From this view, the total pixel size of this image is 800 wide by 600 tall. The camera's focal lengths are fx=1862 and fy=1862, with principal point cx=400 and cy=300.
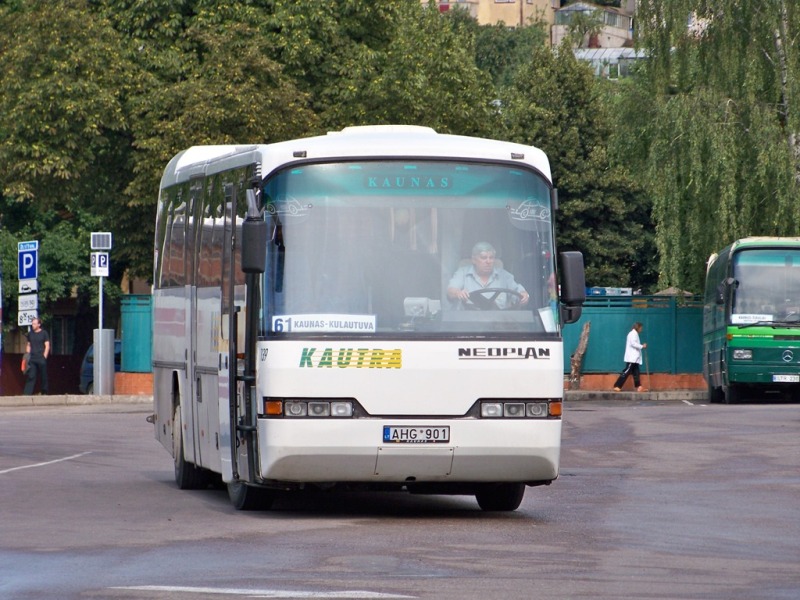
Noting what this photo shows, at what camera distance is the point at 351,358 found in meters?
13.1

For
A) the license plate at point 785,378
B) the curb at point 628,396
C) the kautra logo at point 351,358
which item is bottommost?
the curb at point 628,396

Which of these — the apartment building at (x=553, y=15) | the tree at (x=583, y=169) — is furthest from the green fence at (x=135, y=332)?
the apartment building at (x=553, y=15)

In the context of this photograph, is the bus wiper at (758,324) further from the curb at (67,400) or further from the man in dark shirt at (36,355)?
the man in dark shirt at (36,355)

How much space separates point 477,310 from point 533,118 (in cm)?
5018

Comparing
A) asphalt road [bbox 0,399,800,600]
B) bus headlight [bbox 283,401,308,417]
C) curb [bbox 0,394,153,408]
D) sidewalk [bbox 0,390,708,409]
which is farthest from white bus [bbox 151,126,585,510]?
curb [bbox 0,394,153,408]

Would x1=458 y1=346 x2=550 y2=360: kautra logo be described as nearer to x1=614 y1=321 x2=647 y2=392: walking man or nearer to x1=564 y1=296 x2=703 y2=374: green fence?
x1=614 y1=321 x2=647 y2=392: walking man

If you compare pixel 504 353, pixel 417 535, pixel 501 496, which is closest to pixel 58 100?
pixel 501 496

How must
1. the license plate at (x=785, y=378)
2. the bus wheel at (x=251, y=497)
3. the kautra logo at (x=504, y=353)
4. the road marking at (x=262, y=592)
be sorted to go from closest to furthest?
the road marking at (x=262, y=592) < the kautra logo at (x=504, y=353) < the bus wheel at (x=251, y=497) < the license plate at (x=785, y=378)

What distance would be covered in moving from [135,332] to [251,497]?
87.5 feet

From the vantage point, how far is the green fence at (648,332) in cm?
4338

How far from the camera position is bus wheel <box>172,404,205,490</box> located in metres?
16.8

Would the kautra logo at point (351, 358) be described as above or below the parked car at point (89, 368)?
above

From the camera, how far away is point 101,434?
25.4m

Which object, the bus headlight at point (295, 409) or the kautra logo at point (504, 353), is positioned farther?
the kautra logo at point (504, 353)
